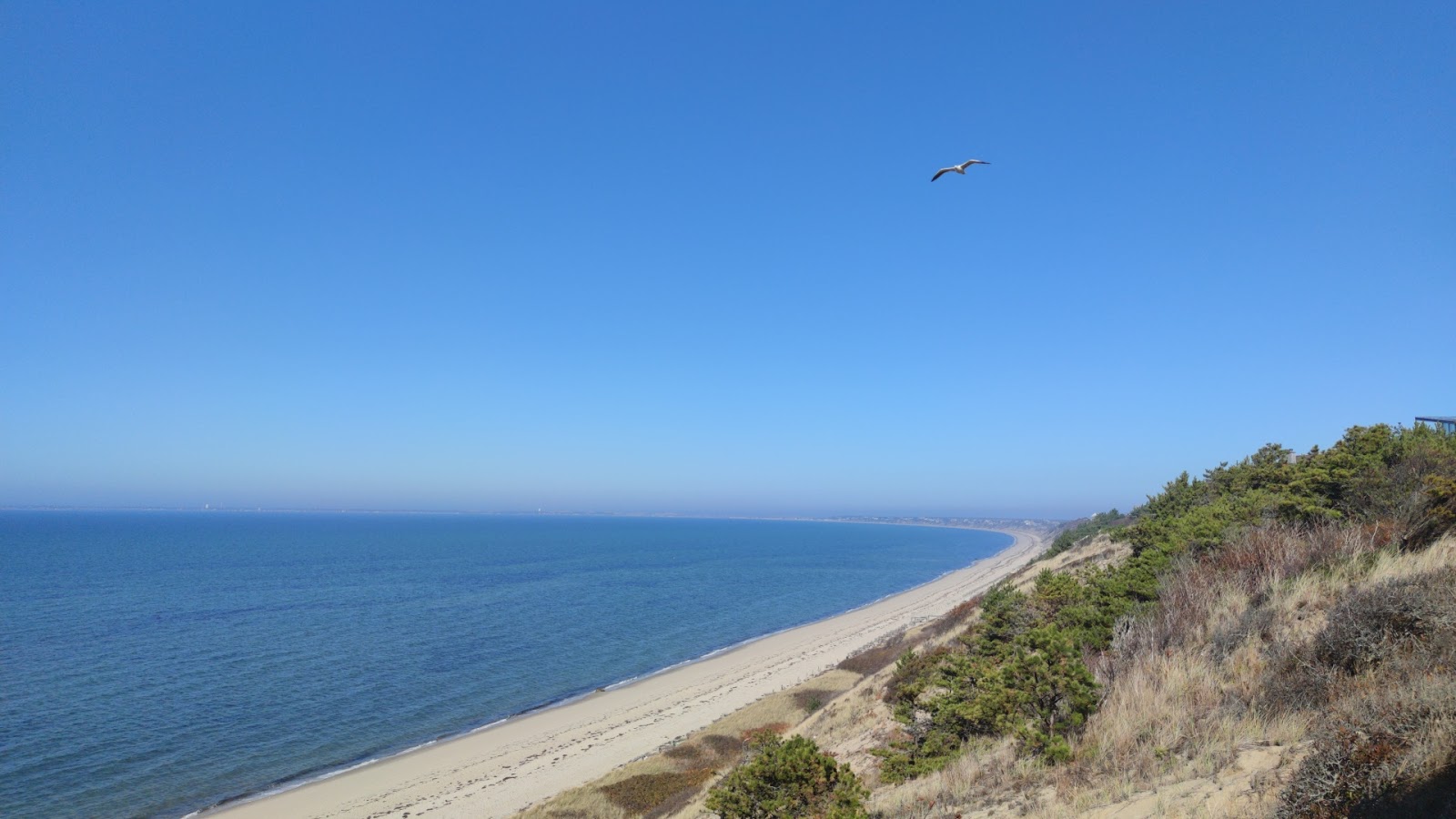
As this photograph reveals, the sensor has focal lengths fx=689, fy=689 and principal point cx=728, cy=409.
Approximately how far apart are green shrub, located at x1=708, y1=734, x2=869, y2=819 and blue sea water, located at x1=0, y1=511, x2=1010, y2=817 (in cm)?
2603

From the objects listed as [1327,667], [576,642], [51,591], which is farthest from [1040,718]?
[51,591]

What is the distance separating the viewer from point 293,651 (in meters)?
47.7

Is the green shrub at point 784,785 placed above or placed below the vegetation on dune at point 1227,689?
below

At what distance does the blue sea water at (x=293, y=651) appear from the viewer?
28.7 meters

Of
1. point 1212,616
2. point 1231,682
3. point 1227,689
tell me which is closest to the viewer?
point 1227,689

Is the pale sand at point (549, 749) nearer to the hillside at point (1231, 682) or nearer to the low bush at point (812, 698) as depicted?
the low bush at point (812, 698)

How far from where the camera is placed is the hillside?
5.86m

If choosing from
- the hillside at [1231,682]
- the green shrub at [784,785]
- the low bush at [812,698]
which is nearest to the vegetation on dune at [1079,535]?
the low bush at [812,698]

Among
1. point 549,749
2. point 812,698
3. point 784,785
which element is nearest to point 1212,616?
point 784,785

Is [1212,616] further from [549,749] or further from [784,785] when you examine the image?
[549,749]

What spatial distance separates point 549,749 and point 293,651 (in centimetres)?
2802

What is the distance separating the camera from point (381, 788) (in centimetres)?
2656

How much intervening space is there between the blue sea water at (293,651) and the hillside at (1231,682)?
21500 mm

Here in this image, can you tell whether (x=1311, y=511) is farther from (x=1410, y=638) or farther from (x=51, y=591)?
(x=51, y=591)
